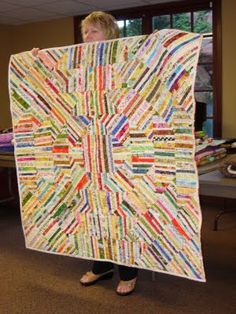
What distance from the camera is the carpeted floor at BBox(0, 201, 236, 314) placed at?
7.26 feet

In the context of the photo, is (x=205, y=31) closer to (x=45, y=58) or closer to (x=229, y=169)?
(x=45, y=58)

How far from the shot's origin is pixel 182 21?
4.89 meters

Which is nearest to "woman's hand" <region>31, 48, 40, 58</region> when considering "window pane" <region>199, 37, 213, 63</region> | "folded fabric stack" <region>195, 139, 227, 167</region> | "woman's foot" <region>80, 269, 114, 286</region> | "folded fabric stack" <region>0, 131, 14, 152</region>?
"folded fabric stack" <region>195, 139, 227, 167</region>

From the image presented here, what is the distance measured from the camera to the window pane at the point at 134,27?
5227mm

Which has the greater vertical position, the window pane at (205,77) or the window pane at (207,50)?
the window pane at (207,50)

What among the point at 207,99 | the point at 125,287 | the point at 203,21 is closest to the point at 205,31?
the point at 203,21

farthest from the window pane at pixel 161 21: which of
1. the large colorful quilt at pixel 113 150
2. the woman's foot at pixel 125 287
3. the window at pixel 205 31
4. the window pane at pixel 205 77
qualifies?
the woman's foot at pixel 125 287

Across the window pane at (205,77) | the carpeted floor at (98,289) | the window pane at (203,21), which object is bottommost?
the carpeted floor at (98,289)

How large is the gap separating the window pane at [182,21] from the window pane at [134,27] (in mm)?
472

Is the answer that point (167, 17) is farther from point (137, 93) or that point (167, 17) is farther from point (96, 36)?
point (137, 93)

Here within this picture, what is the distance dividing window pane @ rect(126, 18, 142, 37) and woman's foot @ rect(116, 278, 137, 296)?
3.62 m

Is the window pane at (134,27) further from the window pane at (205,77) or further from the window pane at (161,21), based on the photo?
the window pane at (205,77)

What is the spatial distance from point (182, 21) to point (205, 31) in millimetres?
305

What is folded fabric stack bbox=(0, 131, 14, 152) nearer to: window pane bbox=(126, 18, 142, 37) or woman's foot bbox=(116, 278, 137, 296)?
woman's foot bbox=(116, 278, 137, 296)
